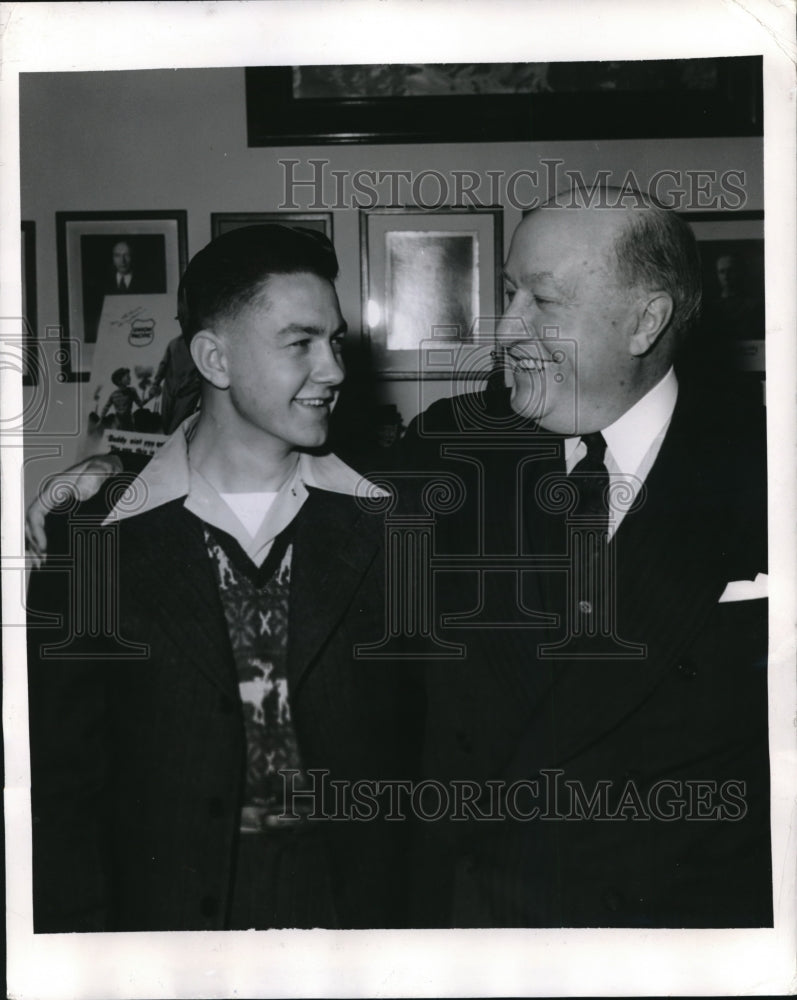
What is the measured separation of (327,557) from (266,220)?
1.54 feet

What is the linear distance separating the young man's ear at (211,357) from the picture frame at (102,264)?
7 centimetres

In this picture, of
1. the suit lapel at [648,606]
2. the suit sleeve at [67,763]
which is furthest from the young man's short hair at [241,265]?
the suit lapel at [648,606]

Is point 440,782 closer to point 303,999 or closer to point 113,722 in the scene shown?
point 303,999

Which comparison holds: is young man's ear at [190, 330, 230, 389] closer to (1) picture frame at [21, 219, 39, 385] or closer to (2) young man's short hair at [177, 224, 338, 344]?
(2) young man's short hair at [177, 224, 338, 344]

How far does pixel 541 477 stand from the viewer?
1.45 meters

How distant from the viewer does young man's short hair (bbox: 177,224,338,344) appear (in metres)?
1.43

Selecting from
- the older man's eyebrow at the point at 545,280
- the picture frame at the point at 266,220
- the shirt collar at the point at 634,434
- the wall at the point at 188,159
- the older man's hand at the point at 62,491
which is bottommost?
the older man's hand at the point at 62,491

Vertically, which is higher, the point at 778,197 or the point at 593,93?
the point at 593,93

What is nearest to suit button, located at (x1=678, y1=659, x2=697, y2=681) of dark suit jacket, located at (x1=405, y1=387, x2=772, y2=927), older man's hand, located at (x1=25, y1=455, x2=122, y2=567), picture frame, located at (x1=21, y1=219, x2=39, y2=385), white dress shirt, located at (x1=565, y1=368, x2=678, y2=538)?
dark suit jacket, located at (x1=405, y1=387, x2=772, y2=927)

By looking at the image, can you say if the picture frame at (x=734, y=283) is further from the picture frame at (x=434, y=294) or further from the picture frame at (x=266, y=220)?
the picture frame at (x=266, y=220)

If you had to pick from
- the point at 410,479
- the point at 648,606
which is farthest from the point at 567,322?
the point at 648,606

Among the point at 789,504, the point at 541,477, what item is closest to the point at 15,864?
the point at 541,477

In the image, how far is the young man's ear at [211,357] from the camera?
4.69 ft

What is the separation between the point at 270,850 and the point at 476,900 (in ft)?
0.96
